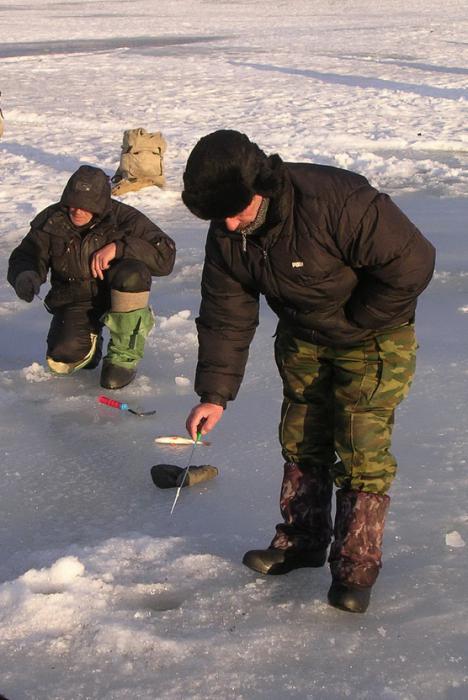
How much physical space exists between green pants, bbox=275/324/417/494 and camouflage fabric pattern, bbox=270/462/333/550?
0.09m

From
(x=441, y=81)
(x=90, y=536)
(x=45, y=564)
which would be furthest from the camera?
(x=441, y=81)

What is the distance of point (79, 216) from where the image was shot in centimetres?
507

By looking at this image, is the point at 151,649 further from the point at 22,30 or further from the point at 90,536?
the point at 22,30

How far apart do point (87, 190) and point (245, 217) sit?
231cm

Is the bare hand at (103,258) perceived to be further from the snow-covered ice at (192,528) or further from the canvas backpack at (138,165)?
the canvas backpack at (138,165)

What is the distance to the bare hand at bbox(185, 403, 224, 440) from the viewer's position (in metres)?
3.17

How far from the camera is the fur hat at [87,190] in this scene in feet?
16.0

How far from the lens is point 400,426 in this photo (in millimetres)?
4445

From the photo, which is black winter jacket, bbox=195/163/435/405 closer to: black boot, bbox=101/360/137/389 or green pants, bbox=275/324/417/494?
green pants, bbox=275/324/417/494

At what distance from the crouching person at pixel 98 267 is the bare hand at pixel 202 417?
6.29 feet

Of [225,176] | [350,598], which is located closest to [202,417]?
[350,598]

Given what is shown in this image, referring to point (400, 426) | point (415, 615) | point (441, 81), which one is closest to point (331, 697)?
point (415, 615)

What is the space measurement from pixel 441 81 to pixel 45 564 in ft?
52.3

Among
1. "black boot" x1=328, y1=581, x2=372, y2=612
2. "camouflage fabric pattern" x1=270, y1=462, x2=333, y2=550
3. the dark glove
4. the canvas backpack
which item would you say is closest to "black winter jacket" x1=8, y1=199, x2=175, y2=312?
the dark glove
